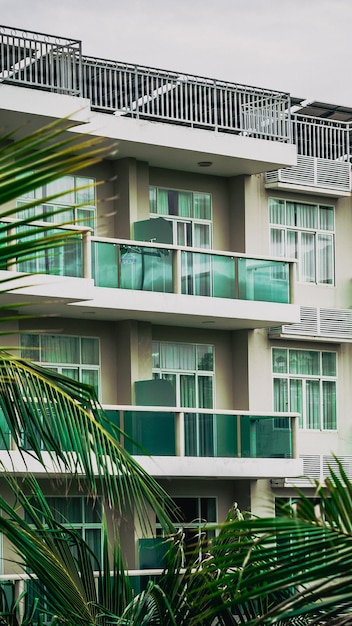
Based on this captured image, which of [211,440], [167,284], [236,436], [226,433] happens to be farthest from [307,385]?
[167,284]

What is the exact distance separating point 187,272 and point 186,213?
207 cm

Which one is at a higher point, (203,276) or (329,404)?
(203,276)

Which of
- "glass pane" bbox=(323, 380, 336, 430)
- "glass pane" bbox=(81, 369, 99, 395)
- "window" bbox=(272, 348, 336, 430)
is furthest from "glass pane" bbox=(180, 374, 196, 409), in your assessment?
"glass pane" bbox=(323, 380, 336, 430)

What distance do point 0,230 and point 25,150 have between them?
184 mm

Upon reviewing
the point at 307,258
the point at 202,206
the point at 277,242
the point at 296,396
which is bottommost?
the point at 296,396

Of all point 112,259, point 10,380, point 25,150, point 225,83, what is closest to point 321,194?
point 225,83

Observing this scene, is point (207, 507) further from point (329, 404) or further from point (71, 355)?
point (71, 355)

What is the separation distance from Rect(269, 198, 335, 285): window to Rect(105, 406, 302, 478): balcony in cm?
394

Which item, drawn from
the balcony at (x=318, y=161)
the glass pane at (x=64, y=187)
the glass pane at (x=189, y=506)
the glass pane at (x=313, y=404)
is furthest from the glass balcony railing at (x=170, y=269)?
the glass pane at (x=189, y=506)

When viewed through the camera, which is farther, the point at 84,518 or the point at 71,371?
the point at 71,371

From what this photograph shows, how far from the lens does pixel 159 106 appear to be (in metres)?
26.4

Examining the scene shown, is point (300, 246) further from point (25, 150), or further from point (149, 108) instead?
point (25, 150)

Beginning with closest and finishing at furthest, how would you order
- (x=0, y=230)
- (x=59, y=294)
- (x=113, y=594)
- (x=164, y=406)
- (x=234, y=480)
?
(x=0, y=230), (x=113, y=594), (x=59, y=294), (x=164, y=406), (x=234, y=480)

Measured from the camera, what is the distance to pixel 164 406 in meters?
25.7
